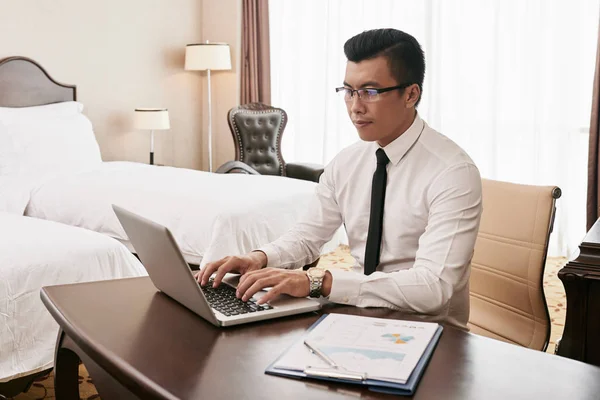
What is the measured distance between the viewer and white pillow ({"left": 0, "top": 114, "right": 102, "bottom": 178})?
422cm

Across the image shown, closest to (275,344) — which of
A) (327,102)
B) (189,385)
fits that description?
(189,385)

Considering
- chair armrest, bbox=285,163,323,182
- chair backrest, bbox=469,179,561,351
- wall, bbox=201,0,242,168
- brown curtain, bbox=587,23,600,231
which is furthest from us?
wall, bbox=201,0,242,168

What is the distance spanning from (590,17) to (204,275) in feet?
14.6

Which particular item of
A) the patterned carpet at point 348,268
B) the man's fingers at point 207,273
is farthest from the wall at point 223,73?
the man's fingers at point 207,273

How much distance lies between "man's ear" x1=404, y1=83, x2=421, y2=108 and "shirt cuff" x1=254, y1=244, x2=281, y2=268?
55 cm

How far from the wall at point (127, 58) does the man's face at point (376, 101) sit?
4.04m

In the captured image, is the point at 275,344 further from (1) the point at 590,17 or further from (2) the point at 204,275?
(1) the point at 590,17

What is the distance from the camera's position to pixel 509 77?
17.7ft

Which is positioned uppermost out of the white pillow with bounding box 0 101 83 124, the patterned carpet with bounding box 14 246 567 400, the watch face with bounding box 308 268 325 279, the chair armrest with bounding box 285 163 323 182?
the white pillow with bounding box 0 101 83 124

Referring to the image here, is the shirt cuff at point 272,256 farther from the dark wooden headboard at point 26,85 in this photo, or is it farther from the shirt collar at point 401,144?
the dark wooden headboard at point 26,85

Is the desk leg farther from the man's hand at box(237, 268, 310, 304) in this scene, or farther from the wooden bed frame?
the wooden bed frame

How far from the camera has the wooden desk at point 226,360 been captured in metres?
1.05

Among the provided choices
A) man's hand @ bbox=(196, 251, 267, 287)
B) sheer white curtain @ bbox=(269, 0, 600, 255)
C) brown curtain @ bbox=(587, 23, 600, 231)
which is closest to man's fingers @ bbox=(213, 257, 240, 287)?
man's hand @ bbox=(196, 251, 267, 287)

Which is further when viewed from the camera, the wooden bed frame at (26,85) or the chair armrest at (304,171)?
the chair armrest at (304,171)
